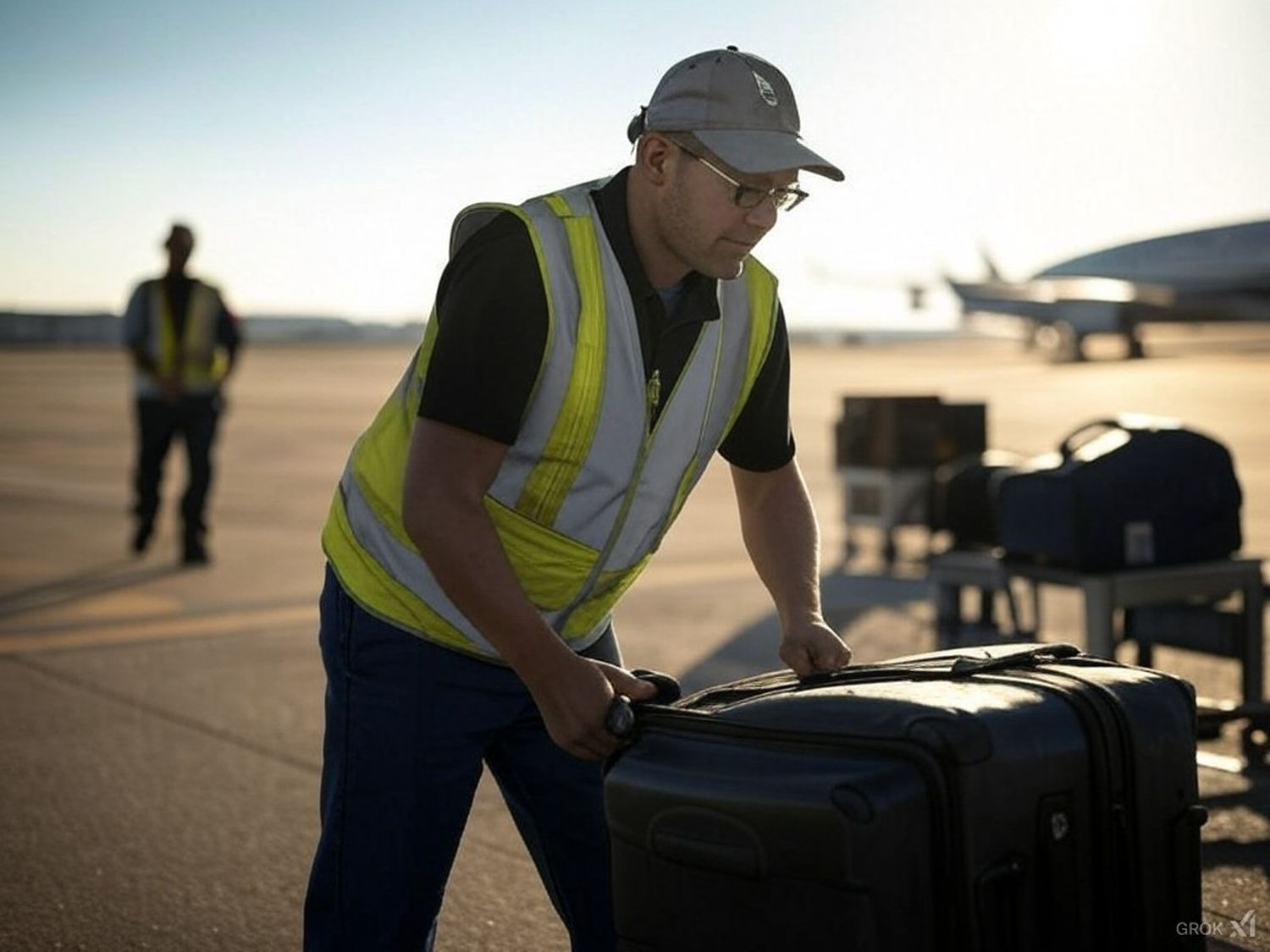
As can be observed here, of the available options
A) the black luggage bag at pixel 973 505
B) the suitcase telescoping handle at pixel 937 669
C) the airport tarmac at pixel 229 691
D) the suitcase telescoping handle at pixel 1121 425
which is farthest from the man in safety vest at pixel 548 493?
the black luggage bag at pixel 973 505

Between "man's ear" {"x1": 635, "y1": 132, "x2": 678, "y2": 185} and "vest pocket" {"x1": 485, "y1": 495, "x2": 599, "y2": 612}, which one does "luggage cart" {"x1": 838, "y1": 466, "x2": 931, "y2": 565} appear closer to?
"vest pocket" {"x1": 485, "y1": 495, "x2": 599, "y2": 612}

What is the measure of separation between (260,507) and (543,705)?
1248 cm

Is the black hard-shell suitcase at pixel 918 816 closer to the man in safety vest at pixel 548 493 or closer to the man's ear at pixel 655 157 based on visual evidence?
the man in safety vest at pixel 548 493

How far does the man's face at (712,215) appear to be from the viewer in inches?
92.8

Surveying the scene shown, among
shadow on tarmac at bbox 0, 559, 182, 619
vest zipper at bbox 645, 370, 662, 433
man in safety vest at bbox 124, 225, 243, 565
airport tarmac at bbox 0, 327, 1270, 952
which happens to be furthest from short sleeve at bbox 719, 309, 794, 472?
man in safety vest at bbox 124, 225, 243, 565

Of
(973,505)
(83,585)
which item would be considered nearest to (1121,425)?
(973,505)

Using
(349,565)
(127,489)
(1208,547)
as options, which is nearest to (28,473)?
(127,489)

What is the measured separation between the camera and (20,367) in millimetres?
65625

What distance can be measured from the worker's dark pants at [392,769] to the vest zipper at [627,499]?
0.16 meters

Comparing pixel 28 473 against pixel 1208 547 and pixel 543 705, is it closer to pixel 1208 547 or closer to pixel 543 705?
pixel 1208 547

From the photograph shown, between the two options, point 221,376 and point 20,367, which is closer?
point 221,376

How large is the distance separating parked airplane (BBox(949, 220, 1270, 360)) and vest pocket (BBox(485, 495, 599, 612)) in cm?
3099

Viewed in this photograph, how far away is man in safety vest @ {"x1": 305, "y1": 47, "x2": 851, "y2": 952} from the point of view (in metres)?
2.28

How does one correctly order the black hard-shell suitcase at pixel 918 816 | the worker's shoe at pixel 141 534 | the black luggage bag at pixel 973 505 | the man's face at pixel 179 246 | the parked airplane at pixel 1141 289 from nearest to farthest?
1. the black hard-shell suitcase at pixel 918 816
2. the black luggage bag at pixel 973 505
3. the man's face at pixel 179 246
4. the worker's shoe at pixel 141 534
5. the parked airplane at pixel 1141 289
